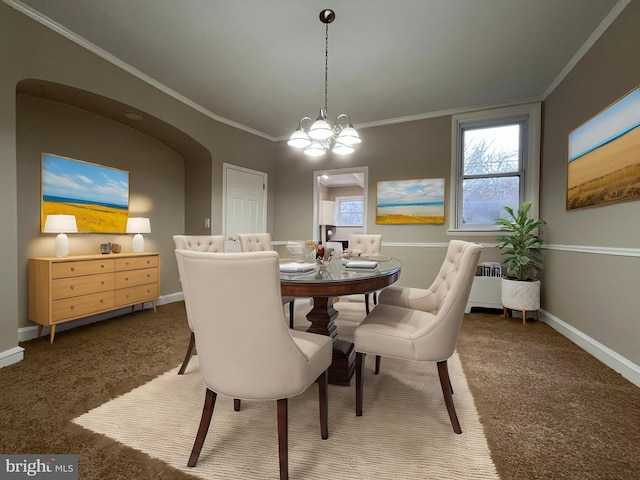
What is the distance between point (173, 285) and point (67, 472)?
11.2 feet

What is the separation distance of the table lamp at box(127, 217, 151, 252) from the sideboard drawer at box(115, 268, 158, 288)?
316 mm

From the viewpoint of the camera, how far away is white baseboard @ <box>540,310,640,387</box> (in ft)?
6.56

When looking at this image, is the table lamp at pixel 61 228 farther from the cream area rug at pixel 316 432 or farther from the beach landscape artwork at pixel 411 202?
the beach landscape artwork at pixel 411 202

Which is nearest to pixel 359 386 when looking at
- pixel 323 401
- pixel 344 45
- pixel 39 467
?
pixel 323 401

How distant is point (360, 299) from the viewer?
328 centimetres

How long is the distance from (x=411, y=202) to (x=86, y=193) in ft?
13.7

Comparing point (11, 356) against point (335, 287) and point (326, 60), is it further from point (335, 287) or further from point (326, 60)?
point (326, 60)

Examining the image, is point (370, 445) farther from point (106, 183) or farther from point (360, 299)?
point (106, 183)

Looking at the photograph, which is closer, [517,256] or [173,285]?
[517,256]

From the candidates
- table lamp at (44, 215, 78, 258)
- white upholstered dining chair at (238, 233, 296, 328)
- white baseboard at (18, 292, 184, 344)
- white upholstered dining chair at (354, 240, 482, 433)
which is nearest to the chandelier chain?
white upholstered dining chair at (238, 233, 296, 328)

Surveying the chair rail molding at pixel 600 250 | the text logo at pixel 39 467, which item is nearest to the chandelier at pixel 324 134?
the chair rail molding at pixel 600 250

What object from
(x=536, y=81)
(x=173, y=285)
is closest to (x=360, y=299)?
(x=173, y=285)

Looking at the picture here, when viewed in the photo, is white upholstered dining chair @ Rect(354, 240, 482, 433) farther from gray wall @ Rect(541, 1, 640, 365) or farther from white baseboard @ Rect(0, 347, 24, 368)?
white baseboard @ Rect(0, 347, 24, 368)

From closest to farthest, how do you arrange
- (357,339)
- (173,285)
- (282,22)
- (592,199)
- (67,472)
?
1. (67,472)
2. (357,339)
3. (282,22)
4. (592,199)
5. (173,285)
